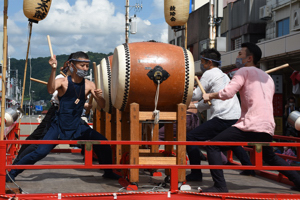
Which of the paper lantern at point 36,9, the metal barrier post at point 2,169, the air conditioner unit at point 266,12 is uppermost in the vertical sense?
the air conditioner unit at point 266,12

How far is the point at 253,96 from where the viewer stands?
4574mm

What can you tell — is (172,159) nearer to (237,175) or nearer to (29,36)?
(237,175)

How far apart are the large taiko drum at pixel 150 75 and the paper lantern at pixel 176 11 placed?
406 cm

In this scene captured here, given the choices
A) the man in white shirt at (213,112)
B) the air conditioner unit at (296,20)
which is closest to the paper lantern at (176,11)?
the man in white shirt at (213,112)

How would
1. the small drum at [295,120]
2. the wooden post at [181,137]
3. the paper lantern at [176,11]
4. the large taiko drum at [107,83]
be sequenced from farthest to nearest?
the paper lantern at [176,11]
the large taiko drum at [107,83]
the small drum at [295,120]
the wooden post at [181,137]

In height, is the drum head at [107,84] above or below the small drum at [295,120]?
above

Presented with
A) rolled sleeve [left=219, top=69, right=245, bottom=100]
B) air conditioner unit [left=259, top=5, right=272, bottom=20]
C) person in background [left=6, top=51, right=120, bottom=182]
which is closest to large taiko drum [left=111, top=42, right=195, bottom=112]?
person in background [left=6, top=51, right=120, bottom=182]

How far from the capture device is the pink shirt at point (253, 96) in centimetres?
454

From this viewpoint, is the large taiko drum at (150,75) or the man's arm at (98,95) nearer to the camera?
the large taiko drum at (150,75)

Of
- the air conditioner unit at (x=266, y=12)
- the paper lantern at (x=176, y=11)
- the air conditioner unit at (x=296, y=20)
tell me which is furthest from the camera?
the air conditioner unit at (x=266, y=12)

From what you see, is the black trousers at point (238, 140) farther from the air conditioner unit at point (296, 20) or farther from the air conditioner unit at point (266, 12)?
the air conditioner unit at point (266, 12)

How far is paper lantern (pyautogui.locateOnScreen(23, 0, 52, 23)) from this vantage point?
22.9ft

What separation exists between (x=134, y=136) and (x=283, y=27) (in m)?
12.5

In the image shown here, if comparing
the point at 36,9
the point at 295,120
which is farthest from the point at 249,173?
the point at 36,9
